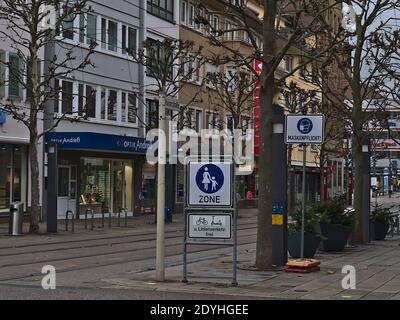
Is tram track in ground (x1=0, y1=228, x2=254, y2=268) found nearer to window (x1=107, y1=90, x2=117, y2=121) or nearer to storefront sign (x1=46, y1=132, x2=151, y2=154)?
storefront sign (x1=46, y1=132, x2=151, y2=154)

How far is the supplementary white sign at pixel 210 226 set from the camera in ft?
38.7

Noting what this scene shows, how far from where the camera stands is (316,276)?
12.9 meters

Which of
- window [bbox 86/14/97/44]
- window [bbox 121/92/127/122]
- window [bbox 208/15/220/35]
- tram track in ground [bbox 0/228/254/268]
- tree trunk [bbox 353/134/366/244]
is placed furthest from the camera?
window [bbox 121/92/127/122]

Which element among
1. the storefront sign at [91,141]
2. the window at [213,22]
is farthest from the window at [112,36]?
the window at [213,22]

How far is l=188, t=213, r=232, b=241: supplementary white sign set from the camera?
1178 centimetres

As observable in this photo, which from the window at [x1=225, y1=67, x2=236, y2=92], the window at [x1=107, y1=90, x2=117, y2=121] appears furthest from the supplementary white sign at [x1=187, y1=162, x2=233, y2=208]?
the window at [x1=225, y1=67, x2=236, y2=92]

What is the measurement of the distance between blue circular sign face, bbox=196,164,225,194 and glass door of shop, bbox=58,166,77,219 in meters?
21.6

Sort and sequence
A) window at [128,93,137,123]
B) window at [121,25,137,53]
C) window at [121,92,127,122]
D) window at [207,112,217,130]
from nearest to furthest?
window at [121,92,127,122]
window at [121,25,137,53]
window at [128,93,137,123]
window at [207,112,217,130]

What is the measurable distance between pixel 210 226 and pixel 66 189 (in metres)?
22.3

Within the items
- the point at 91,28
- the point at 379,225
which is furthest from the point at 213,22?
the point at 379,225

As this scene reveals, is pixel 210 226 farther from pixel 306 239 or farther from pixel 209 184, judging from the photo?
pixel 306 239

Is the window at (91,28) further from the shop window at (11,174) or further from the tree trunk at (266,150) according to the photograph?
the tree trunk at (266,150)

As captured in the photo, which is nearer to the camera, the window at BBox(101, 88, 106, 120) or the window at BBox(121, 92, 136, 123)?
the window at BBox(101, 88, 106, 120)
